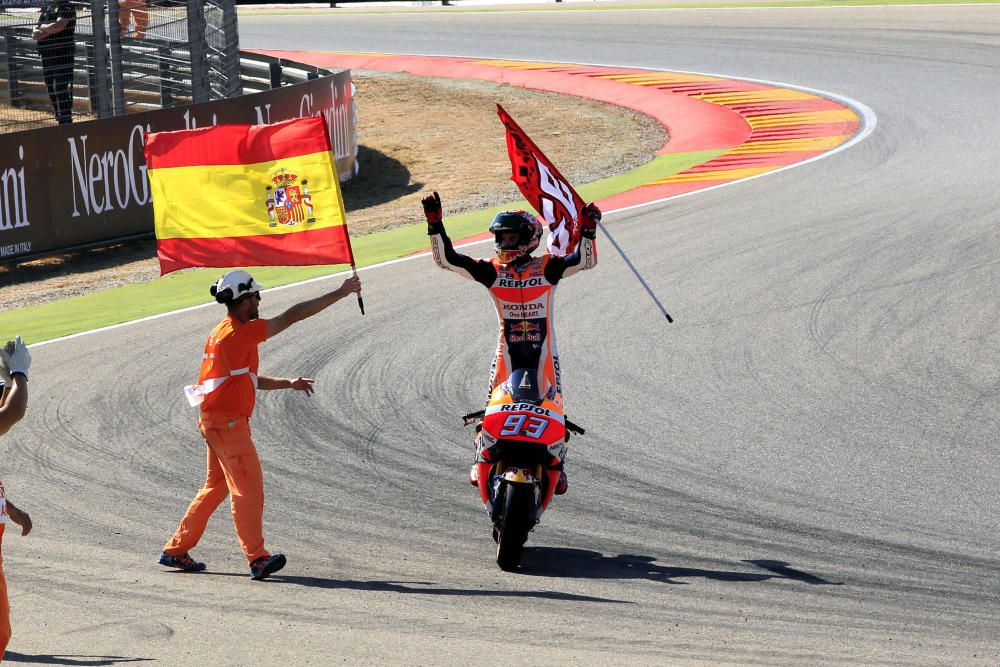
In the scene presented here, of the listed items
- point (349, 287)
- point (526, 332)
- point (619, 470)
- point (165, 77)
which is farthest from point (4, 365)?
point (165, 77)

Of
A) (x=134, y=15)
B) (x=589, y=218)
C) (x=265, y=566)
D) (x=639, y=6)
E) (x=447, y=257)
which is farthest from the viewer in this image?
(x=639, y=6)

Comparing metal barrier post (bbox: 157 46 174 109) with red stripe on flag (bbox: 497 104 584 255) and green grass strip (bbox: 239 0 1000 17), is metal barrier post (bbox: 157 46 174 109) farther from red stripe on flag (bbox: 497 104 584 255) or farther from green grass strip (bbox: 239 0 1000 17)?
green grass strip (bbox: 239 0 1000 17)

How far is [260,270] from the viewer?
51.6ft

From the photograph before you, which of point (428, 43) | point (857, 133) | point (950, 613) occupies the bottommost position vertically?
point (428, 43)

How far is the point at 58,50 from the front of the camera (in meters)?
18.3

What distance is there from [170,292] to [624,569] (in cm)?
920

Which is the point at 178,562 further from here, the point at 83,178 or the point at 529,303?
the point at 83,178

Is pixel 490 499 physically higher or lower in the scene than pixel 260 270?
higher

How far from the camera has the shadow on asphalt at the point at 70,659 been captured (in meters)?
5.84

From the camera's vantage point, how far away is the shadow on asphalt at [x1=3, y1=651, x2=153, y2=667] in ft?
19.2

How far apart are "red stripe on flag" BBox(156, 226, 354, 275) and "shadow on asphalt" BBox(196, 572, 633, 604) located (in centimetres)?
208

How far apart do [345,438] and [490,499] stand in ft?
7.59

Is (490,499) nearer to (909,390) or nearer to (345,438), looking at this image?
(345,438)

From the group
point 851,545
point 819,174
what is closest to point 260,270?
point 819,174
